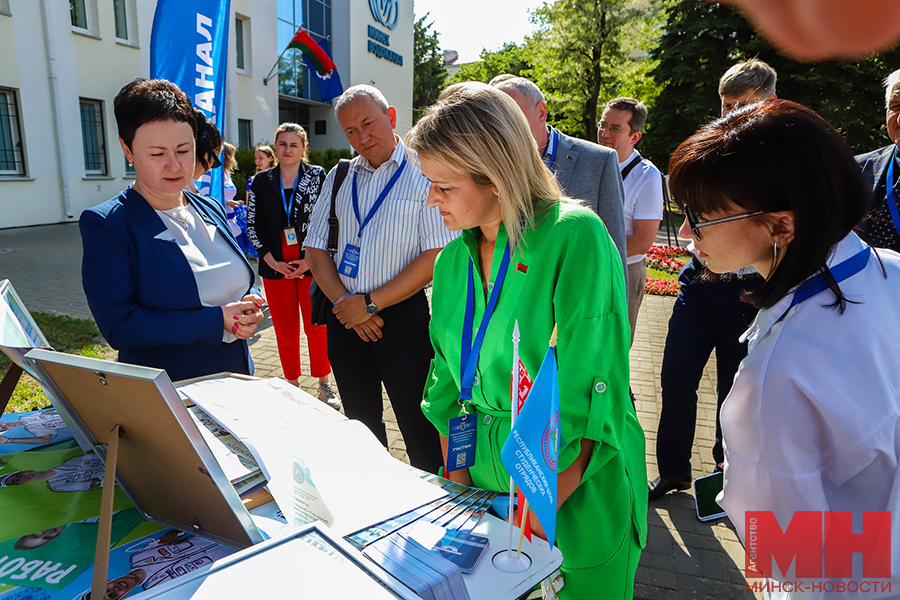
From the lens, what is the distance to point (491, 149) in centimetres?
149

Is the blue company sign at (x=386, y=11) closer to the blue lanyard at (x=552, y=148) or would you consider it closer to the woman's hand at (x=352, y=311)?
the blue lanyard at (x=552, y=148)

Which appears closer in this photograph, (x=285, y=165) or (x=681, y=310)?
(x=681, y=310)

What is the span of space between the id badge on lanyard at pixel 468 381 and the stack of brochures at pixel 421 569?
1.53 ft

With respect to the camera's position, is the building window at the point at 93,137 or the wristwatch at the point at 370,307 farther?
the building window at the point at 93,137

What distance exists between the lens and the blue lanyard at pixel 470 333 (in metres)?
1.54

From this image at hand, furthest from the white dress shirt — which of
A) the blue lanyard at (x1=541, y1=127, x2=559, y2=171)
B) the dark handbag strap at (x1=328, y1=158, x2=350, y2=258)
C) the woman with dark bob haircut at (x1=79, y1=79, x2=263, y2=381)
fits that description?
the woman with dark bob haircut at (x1=79, y1=79, x2=263, y2=381)

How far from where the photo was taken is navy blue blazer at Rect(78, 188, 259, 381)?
1888 mm

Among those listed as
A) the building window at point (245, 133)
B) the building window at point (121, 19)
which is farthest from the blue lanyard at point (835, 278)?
the building window at point (245, 133)

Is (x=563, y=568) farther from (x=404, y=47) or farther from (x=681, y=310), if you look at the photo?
(x=404, y=47)

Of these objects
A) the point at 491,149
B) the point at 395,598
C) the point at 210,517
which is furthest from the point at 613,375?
the point at 210,517

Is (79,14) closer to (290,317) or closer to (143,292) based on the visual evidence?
(290,317)

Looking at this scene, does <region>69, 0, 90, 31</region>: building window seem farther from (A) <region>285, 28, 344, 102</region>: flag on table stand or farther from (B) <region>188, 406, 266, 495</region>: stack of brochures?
(B) <region>188, 406, 266, 495</region>: stack of brochures

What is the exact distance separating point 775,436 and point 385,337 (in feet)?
6.73

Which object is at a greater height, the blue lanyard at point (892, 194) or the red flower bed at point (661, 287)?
the blue lanyard at point (892, 194)
